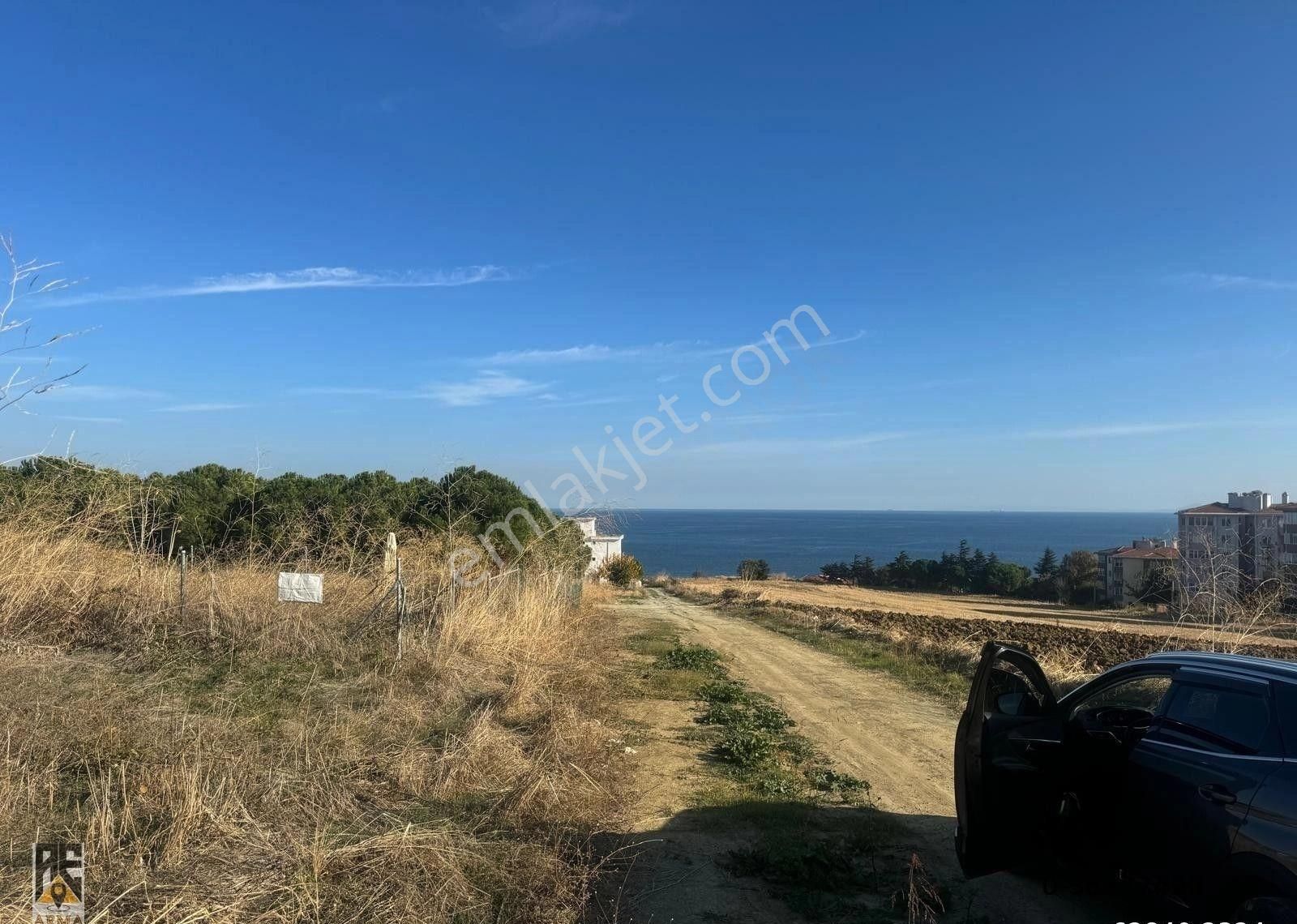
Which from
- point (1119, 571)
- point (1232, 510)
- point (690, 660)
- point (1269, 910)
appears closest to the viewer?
point (1269, 910)

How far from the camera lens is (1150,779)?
4.10 m

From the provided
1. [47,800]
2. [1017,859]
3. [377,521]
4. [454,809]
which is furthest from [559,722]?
[377,521]

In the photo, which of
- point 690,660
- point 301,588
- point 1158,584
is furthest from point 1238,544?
point 301,588

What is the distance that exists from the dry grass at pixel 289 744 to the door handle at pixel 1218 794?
3.30 metres

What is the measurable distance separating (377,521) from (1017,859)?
13224 mm

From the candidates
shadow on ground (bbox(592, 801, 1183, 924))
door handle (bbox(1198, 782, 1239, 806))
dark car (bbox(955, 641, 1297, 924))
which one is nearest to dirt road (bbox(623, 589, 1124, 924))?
shadow on ground (bbox(592, 801, 1183, 924))

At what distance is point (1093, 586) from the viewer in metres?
55.7

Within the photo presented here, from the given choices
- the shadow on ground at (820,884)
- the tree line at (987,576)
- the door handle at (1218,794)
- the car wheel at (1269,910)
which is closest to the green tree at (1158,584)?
the shadow on ground at (820,884)

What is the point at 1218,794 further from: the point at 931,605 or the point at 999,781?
the point at 931,605

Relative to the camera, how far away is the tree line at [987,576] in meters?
57.3

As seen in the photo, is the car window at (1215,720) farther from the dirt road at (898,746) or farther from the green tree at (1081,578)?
the green tree at (1081,578)

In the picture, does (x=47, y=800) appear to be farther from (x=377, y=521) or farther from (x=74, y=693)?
(x=377, y=521)

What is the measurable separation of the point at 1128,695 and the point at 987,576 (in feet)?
222

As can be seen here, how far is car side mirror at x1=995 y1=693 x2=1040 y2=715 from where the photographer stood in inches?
190
